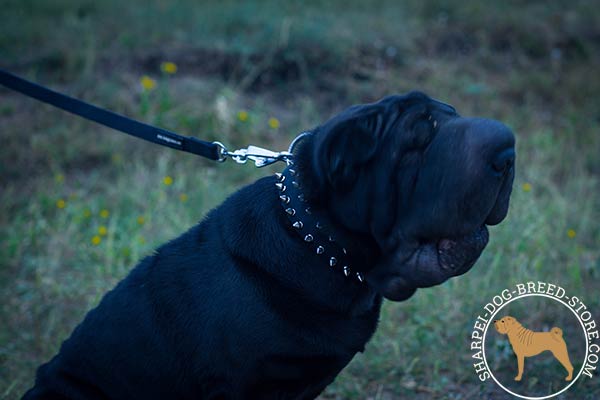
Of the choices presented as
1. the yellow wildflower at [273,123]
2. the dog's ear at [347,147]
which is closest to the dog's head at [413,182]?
the dog's ear at [347,147]

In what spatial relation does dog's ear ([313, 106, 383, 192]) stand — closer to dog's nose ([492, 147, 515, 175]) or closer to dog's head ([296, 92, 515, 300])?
dog's head ([296, 92, 515, 300])

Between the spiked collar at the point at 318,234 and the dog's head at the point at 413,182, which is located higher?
the dog's head at the point at 413,182

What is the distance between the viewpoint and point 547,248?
4.15 metres

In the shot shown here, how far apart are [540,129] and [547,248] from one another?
1.93 meters

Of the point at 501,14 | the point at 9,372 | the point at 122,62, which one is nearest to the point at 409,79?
the point at 501,14

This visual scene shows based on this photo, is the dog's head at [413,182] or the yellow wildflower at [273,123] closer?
the dog's head at [413,182]

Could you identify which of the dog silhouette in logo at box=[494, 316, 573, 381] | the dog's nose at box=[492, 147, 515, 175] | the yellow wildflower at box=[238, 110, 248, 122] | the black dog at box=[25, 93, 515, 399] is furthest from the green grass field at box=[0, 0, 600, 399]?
the dog's nose at box=[492, 147, 515, 175]

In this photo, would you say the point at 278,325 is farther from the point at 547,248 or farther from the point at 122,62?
the point at 122,62

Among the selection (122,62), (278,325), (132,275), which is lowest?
(122,62)

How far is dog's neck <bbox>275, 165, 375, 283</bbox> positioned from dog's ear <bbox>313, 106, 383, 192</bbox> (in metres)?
0.14

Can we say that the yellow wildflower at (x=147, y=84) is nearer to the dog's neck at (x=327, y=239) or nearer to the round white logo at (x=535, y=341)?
the round white logo at (x=535, y=341)

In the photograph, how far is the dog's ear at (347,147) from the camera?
81.0 inches

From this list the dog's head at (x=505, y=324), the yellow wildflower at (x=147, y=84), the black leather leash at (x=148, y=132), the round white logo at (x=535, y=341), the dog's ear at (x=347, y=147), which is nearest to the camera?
the dog's ear at (x=347, y=147)

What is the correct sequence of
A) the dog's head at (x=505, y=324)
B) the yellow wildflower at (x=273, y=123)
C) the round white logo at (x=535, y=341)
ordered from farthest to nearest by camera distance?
1. the yellow wildflower at (x=273, y=123)
2. the dog's head at (x=505, y=324)
3. the round white logo at (x=535, y=341)
